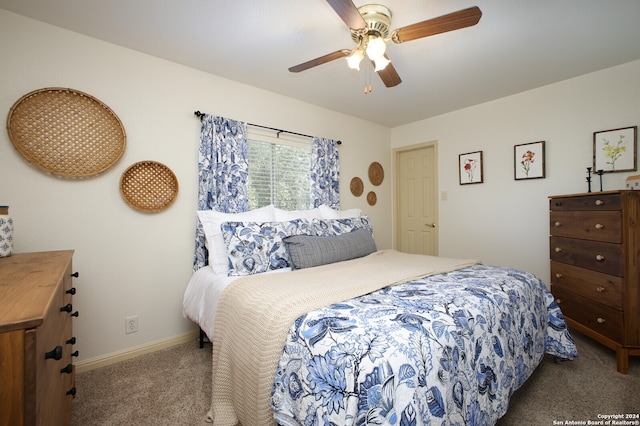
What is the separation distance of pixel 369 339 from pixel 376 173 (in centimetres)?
327

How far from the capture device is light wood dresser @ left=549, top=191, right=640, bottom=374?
1902 millimetres

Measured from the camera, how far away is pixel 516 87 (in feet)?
9.55

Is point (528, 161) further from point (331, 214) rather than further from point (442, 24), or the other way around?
point (442, 24)

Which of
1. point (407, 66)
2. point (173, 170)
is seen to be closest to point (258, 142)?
point (173, 170)

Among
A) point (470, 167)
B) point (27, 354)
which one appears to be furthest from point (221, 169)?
point (470, 167)

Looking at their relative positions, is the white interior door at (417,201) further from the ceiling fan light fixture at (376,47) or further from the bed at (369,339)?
the ceiling fan light fixture at (376,47)

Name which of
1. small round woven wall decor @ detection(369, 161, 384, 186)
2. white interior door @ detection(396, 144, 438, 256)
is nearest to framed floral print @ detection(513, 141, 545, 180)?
white interior door @ detection(396, 144, 438, 256)

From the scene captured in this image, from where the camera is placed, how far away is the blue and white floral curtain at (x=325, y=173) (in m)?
3.27

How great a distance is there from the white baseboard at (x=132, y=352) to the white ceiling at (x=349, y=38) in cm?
234

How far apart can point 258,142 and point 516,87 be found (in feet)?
9.00

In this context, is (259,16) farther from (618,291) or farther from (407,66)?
(618,291)

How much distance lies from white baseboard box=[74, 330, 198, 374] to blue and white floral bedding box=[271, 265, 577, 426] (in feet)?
5.50

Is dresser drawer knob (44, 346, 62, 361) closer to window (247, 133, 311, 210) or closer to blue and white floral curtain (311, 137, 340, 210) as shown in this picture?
window (247, 133, 311, 210)

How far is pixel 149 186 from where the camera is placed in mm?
2248
